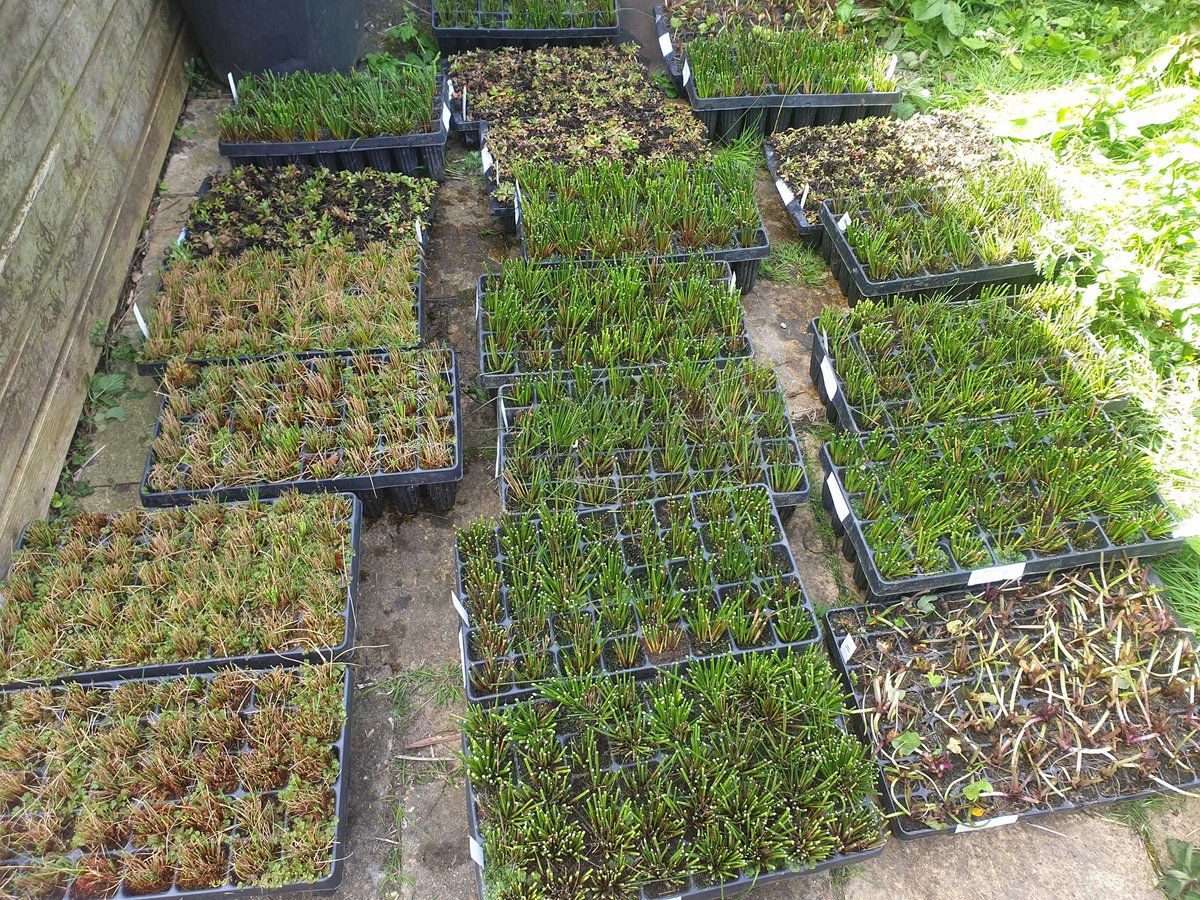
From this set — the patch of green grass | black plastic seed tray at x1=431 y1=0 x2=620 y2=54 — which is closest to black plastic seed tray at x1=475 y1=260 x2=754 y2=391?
the patch of green grass

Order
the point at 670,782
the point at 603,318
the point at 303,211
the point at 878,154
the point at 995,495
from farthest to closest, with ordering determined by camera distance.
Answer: the point at 878,154 < the point at 303,211 < the point at 603,318 < the point at 995,495 < the point at 670,782

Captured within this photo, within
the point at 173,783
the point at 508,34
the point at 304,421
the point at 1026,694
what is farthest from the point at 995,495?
the point at 508,34

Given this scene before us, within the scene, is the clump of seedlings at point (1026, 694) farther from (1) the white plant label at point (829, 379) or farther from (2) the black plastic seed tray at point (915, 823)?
(1) the white plant label at point (829, 379)

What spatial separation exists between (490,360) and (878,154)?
2.39 metres

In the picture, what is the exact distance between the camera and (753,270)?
3.80 m

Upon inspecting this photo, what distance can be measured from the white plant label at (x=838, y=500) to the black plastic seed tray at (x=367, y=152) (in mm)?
2649

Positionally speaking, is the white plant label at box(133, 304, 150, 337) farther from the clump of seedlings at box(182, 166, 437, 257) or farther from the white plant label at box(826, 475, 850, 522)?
the white plant label at box(826, 475, 850, 522)

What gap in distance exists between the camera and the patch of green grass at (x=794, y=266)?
397 centimetres

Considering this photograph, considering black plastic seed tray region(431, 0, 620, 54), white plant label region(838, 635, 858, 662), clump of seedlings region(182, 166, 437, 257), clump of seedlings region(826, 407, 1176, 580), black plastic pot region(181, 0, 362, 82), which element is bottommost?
white plant label region(838, 635, 858, 662)

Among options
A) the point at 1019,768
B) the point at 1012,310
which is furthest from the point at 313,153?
the point at 1019,768

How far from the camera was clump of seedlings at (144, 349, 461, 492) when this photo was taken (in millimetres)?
2887

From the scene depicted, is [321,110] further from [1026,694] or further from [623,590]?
[1026,694]

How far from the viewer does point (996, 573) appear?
2.68 meters

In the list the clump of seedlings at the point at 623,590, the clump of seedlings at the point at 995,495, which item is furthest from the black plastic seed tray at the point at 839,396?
the clump of seedlings at the point at 623,590
